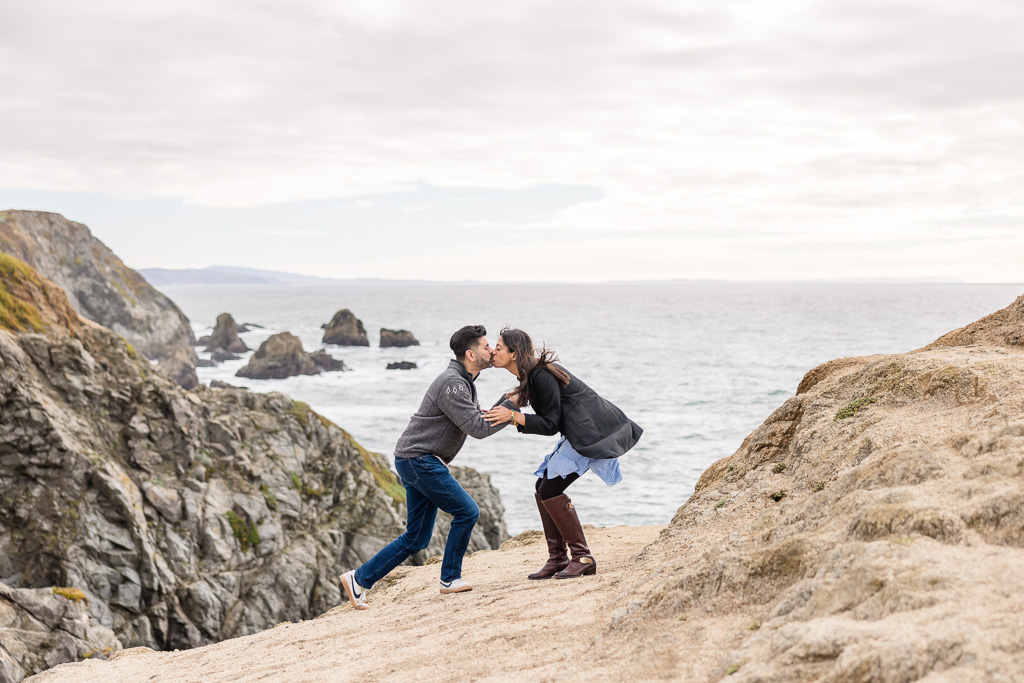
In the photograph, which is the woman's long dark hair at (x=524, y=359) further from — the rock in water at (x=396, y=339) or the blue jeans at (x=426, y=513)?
the rock in water at (x=396, y=339)

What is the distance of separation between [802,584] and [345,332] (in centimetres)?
8908

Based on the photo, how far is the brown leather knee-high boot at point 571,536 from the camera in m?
7.71

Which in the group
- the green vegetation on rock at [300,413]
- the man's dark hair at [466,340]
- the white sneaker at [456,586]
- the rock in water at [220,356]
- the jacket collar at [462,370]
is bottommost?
the rock in water at [220,356]

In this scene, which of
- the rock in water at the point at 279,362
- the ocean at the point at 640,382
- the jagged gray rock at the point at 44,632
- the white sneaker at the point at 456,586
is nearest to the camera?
the white sneaker at the point at 456,586

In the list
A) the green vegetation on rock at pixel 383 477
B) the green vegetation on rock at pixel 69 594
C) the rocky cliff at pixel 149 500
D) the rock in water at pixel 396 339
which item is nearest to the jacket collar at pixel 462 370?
the rocky cliff at pixel 149 500

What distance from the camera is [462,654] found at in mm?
5797

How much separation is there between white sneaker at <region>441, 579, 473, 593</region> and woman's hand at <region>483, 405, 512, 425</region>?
2.16 meters

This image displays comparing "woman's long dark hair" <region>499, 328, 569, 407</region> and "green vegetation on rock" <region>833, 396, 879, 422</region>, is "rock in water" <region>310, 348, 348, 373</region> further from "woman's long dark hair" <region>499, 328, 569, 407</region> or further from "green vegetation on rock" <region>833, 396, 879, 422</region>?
"green vegetation on rock" <region>833, 396, 879, 422</region>

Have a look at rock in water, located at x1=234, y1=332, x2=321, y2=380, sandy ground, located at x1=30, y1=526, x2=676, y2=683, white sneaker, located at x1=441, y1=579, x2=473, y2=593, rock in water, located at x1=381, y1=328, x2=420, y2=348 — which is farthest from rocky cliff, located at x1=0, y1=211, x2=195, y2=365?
white sneaker, located at x1=441, y1=579, x2=473, y2=593

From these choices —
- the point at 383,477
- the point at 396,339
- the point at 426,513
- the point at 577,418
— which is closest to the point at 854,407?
the point at 577,418

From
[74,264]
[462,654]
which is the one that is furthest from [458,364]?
[74,264]

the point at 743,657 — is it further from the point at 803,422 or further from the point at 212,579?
the point at 212,579

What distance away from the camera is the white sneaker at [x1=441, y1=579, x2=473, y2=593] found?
27.1 ft

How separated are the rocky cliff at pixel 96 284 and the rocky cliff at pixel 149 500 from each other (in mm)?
41863
